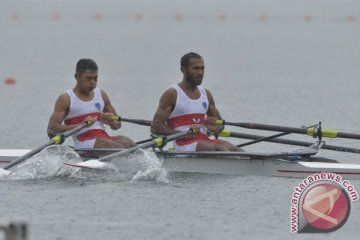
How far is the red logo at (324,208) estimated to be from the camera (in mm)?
12547

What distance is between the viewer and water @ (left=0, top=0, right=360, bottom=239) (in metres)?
13.2

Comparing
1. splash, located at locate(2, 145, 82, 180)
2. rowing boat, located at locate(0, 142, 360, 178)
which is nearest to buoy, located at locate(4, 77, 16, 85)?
splash, located at locate(2, 145, 82, 180)

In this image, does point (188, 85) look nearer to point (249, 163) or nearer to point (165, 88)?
point (249, 163)

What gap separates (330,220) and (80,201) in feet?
10.7

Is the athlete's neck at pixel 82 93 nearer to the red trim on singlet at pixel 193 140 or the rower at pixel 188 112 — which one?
the rower at pixel 188 112

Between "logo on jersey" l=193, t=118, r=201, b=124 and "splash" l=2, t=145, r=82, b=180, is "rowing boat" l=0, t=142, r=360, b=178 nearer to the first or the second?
"splash" l=2, t=145, r=82, b=180

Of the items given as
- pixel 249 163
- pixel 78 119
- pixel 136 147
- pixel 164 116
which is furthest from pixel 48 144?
pixel 249 163

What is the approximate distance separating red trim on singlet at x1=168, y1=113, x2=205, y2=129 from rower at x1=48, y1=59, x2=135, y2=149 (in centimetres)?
64

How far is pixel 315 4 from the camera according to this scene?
100062 millimetres

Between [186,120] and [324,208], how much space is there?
3.90m

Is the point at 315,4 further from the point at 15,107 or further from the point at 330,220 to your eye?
the point at 330,220

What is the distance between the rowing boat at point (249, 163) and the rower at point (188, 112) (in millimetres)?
293

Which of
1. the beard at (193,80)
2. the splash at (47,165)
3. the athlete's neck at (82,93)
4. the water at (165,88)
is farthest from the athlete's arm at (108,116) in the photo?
the beard at (193,80)

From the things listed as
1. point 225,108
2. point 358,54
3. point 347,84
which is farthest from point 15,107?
point 358,54
